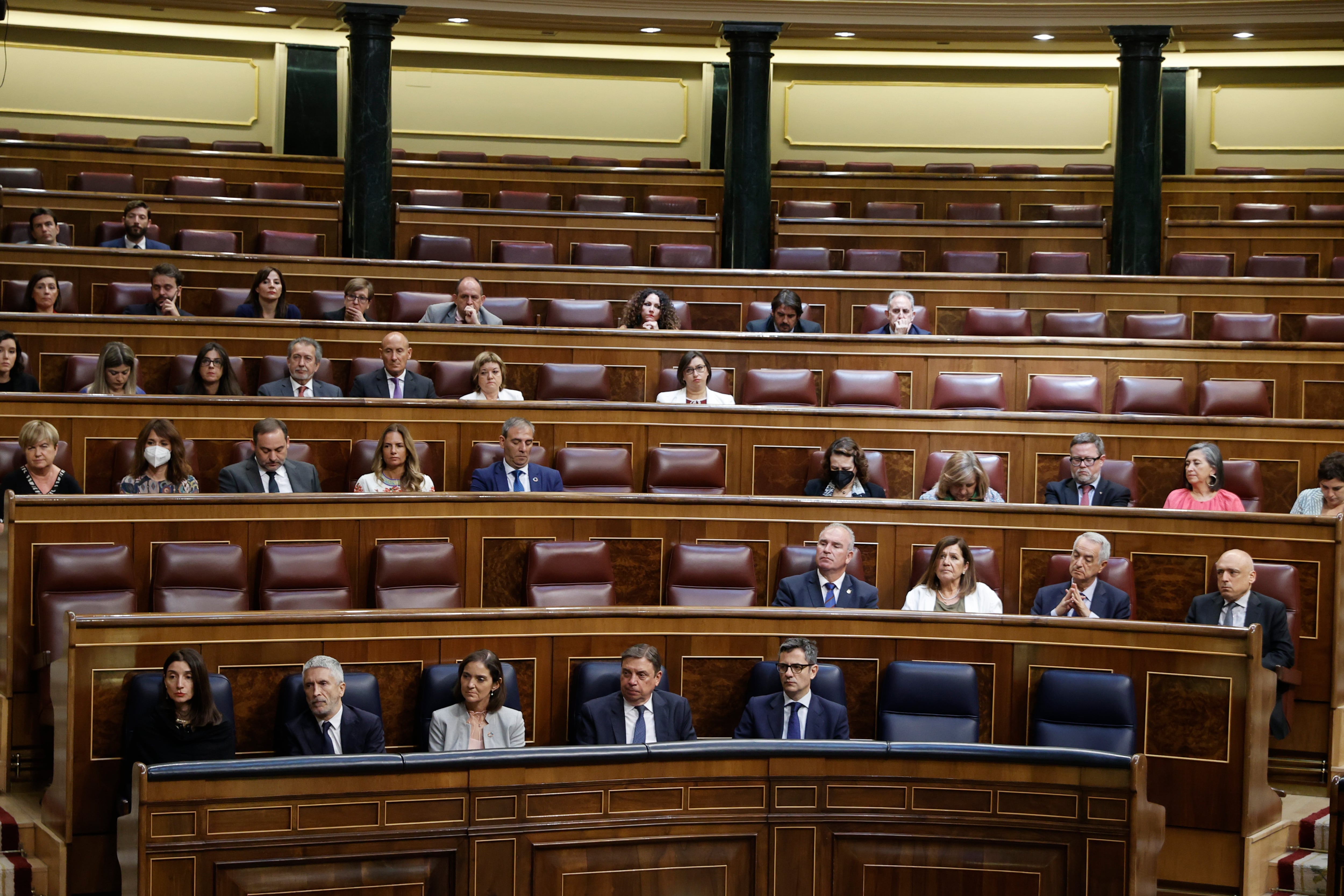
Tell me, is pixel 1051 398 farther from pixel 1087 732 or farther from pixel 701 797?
pixel 701 797

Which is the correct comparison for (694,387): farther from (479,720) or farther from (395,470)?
(479,720)

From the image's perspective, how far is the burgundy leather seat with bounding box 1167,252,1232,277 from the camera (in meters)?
7.05

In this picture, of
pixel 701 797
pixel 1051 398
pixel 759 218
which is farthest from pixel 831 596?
pixel 759 218

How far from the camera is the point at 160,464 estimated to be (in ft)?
14.0

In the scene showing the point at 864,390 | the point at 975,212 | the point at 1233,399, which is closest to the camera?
the point at 1233,399

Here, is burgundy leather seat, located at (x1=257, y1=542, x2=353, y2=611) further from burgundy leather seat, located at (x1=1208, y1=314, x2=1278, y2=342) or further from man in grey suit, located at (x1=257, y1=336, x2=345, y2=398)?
burgundy leather seat, located at (x1=1208, y1=314, x2=1278, y2=342)

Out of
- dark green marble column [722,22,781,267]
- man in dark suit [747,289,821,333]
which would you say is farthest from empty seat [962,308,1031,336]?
dark green marble column [722,22,781,267]

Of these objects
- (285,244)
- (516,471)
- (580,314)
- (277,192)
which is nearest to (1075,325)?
(580,314)

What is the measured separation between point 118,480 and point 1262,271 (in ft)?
16.6

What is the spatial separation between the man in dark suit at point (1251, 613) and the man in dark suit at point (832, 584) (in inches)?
33.6

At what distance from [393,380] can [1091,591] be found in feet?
7.97

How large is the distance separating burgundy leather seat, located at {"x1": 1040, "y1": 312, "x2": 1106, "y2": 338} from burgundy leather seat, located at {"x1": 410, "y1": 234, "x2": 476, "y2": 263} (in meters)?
2.52

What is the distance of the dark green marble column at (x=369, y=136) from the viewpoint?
7211 mm

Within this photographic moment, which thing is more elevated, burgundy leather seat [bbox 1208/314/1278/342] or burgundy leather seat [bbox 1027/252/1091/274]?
burgundy leather seat [bbox 1027/252/1091/274]
